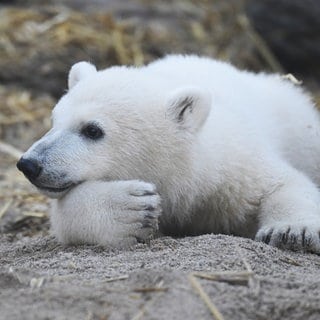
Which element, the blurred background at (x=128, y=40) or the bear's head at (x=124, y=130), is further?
the blurred background at (x=128, y=40)

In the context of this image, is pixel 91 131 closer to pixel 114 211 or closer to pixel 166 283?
pixel 114 211

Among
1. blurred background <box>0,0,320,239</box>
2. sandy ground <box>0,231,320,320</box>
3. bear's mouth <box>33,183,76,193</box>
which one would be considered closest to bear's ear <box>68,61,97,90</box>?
bear's mouth <box>33,183,76,193</box>

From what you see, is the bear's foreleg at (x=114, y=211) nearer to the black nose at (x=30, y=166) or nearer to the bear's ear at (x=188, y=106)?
the black nose at (x=30, y=166)

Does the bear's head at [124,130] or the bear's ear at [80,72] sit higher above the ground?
the bear's ear at [80,72]

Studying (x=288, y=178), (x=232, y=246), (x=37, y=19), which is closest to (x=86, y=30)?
(x=37, y=19)

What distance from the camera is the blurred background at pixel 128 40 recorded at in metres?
8.67

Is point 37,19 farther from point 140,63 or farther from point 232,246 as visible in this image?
point 232,246

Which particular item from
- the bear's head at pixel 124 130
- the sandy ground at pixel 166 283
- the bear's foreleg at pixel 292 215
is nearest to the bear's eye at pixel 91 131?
the bear's head at pixel 124 130

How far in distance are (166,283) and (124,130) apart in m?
1.22

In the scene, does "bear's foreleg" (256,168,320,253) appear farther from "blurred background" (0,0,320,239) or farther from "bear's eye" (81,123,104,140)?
"blurred background" (0,0,320,239)

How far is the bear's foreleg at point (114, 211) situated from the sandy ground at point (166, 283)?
0.08 m

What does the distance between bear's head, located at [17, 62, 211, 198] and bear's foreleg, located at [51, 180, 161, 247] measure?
0.31 feet

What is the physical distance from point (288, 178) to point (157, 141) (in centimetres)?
74

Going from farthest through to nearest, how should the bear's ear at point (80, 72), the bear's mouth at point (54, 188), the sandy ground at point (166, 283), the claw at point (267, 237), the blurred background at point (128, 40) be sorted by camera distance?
the blurred background at point (128, 40) < the bear's ear at point (80, 72) < the claw at point (267, 237) < the bear's mouth at point (54, 188) < the sandy ground at point (166, 283)
